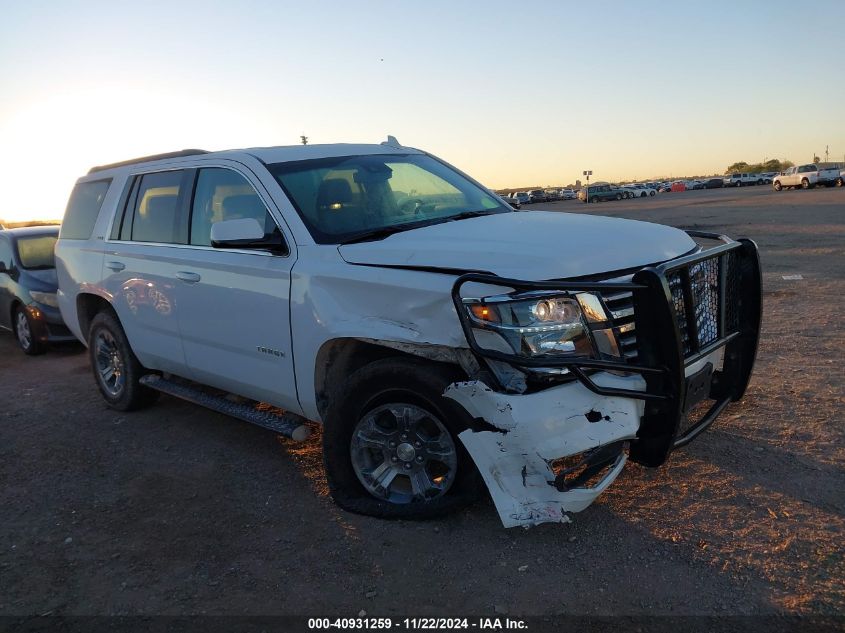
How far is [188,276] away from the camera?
4.52m

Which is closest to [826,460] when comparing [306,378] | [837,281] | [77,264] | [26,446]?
[306,378]

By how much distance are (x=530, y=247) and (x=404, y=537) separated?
1.57m

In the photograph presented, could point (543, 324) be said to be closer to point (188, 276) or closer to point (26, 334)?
point (188, 276)

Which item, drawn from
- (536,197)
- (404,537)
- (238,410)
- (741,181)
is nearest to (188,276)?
(238,410)

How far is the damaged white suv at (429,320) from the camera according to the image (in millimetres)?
2896

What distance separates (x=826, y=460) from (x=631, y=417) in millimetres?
1694

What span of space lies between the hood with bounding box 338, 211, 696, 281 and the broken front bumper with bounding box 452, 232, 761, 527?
157 millimetres

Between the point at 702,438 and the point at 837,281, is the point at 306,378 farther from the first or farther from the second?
the point at 837,281

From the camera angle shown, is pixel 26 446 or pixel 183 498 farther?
pixel 26 446

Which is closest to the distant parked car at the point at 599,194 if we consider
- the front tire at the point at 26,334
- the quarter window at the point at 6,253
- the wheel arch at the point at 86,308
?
the quarter window at the point at 6,253

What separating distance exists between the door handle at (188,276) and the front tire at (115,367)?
4.13 feet

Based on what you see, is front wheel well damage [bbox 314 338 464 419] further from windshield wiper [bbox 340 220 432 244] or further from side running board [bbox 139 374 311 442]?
windshield wiper [bbox 340 220 432 244]

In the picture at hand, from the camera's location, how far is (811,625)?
252 cm

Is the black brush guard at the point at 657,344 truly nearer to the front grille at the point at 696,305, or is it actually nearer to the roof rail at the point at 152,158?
the front grille at the point at 696,305
